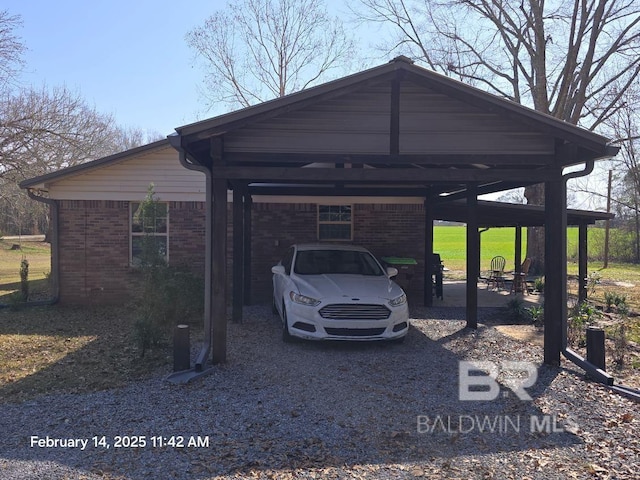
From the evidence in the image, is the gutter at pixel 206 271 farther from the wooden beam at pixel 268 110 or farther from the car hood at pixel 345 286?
the car hood at pixel 345 286

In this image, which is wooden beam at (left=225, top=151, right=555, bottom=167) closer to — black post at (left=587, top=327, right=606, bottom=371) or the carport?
the carport

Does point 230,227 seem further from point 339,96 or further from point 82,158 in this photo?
point 82,158

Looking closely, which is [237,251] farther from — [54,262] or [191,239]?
[54,262]

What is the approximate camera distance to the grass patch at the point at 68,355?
239 inches

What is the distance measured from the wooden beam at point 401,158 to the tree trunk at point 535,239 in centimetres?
1603

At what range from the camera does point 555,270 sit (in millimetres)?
6711

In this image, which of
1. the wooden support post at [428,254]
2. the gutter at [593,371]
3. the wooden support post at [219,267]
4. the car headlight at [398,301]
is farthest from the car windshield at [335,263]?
the gutter at [593,371]

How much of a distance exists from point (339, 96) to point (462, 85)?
153 centimetres

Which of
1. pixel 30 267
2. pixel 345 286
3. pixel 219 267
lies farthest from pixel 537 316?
pixel 30 267

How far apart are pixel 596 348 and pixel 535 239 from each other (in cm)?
1752

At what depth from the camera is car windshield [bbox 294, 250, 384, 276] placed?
8812mm

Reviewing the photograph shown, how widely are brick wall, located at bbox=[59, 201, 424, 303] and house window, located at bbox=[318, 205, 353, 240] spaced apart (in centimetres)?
22

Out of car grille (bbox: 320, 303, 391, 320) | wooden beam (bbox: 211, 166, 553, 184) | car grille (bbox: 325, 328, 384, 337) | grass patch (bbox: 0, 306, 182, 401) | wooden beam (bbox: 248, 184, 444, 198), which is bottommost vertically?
grass patch (bbox: 0, 306, 182, 401)

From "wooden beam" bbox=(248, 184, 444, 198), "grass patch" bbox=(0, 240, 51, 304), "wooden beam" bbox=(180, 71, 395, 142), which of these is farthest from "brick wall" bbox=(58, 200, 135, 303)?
"wooden beam" bbox=(180, 71, 395, 142)
